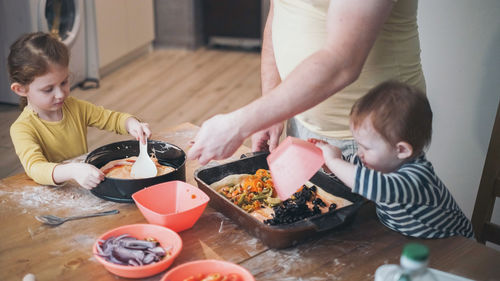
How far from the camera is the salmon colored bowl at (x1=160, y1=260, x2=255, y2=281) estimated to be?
950 millimetres

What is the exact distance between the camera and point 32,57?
155 centimetres

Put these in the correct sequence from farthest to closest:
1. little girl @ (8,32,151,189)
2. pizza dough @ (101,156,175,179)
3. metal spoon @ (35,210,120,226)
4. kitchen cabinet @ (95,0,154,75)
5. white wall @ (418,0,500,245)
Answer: kitchen cabinet @ (95,0,154,75) < white wall @ (418,0,500,245) < little girl @ (8,32,151,189) < pizza dough @ (101,156,175,179) < metal spoon @ (35,210,120,226)

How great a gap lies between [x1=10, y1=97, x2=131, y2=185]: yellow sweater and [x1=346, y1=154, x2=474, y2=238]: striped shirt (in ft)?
2.83

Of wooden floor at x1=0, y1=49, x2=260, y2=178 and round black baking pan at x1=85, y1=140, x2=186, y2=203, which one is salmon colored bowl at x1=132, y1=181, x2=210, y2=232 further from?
wooden floor at x1=0, y1=49, x2=260, y2=178

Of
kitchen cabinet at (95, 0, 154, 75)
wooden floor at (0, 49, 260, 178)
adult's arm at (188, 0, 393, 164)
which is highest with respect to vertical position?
adult's arm at (188, 0, 393, 164)

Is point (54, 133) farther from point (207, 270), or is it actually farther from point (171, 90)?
point (171, 90)

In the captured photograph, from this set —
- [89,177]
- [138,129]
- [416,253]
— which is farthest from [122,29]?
[416,253]

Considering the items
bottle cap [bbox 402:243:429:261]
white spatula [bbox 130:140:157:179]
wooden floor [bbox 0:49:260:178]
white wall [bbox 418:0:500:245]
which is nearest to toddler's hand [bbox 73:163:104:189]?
white spatula [bbox 130:140:157:179]

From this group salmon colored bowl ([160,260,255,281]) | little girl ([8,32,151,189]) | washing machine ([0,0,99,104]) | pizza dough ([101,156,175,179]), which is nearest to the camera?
salmon colored bowl ([160,260,255,281])

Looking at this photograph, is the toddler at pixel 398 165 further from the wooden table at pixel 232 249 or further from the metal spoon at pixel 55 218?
the metal spoon at pixel 55 218

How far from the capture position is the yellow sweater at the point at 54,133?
4.78ft

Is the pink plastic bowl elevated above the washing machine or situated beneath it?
elevated above

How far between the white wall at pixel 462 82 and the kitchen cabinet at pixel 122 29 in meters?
2.88

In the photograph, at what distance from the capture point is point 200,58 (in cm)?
500
